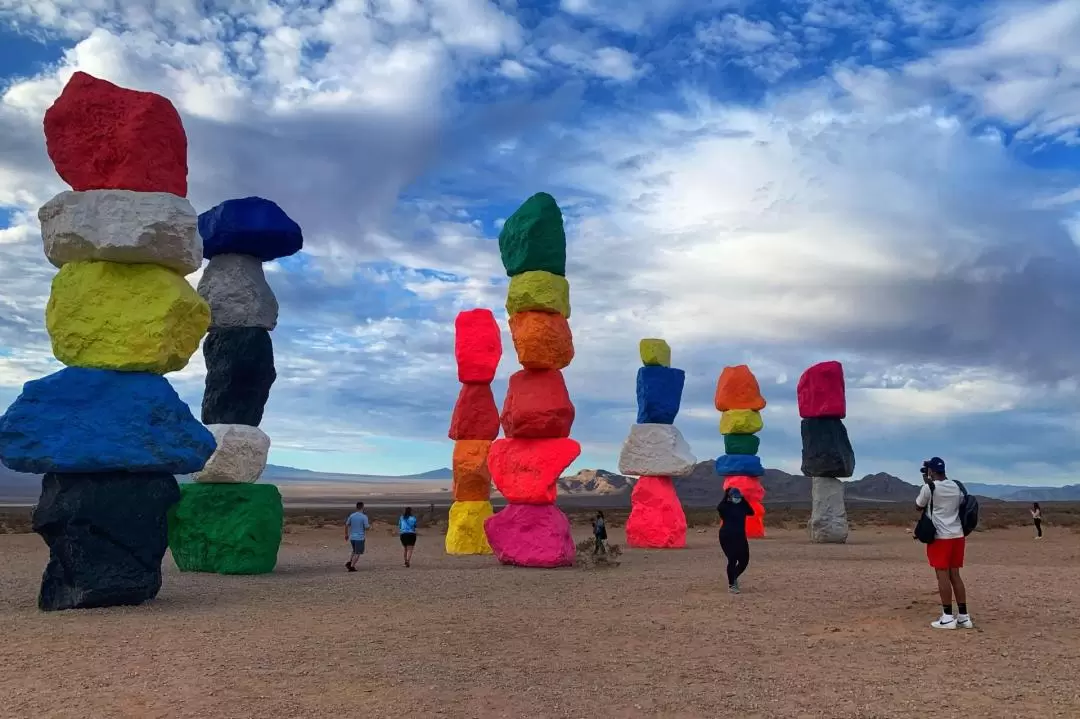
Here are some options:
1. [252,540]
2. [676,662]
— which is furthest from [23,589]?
[676,662]

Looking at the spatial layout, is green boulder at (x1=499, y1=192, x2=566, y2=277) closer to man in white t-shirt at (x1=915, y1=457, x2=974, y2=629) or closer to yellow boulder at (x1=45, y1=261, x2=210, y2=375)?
yellow boulder at (x1=45, y1=261, x2=210, y2=375)

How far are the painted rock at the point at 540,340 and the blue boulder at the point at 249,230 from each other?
14.3ft

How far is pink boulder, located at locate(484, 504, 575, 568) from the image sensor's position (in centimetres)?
1539

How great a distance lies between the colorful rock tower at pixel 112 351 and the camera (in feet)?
31.5

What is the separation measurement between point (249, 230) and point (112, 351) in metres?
4.93

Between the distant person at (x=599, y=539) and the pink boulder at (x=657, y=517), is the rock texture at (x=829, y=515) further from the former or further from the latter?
the distant person at (x=599, y=539)

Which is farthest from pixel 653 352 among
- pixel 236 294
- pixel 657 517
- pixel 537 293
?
pixel 236 294

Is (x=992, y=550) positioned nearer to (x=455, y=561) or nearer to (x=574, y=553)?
(x=574, y=553)

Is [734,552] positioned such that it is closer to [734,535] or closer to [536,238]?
[734,535]

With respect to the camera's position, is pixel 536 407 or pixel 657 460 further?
pixel 657 460

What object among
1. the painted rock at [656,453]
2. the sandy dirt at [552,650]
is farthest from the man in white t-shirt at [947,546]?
the painted rock at [656,453]

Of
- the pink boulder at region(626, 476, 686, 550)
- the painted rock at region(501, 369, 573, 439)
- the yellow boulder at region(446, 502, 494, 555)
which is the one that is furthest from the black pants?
the pink boulder at region(626, 476, 686, 550)

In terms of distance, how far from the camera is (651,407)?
21984mm

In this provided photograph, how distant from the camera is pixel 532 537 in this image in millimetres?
15586
